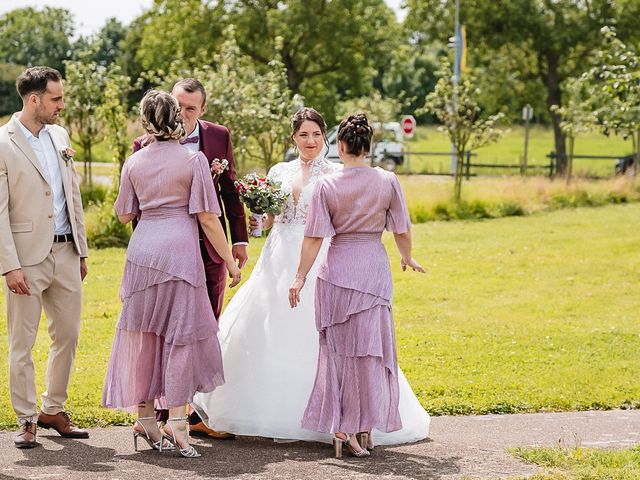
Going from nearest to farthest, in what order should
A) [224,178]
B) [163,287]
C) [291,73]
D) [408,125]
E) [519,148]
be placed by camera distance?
[163,287] < [224,178] < [408,125] < [291,73] < [519,148]

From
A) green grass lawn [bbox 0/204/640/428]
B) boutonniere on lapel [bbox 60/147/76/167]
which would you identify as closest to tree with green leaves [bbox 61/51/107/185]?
green grass lawn [bbox 0/204/640/428]

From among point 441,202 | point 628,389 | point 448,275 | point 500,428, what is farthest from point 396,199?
point 441,202

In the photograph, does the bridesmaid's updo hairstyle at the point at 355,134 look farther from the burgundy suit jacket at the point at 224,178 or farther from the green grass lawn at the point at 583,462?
the green grass lawn at the point at 583,462

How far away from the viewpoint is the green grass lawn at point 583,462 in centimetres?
572

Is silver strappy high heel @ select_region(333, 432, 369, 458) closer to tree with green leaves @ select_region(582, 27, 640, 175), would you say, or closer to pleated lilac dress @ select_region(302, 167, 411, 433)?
pleated lilac dress @ select_region(302, 167, 411, 433)

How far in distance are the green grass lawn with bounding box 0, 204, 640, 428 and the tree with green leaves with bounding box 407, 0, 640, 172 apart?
65.6ft

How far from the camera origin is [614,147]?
196 feet

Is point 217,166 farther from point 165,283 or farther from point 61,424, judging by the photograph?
point 61,424

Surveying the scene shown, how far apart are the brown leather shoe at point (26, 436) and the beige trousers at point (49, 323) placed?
0.15ft

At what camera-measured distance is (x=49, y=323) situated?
670 cm

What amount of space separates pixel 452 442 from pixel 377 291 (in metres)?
1.19

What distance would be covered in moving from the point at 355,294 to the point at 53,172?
1.96 metres

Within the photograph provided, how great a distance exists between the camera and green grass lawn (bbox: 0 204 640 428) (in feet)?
28.5

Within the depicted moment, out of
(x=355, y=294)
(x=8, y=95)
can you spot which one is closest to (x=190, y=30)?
(x=8, y=95)
